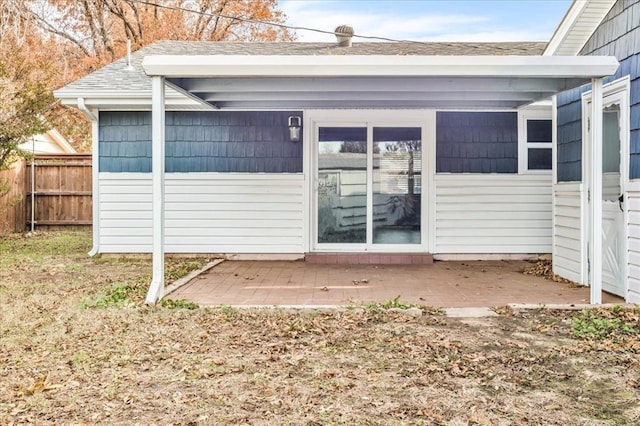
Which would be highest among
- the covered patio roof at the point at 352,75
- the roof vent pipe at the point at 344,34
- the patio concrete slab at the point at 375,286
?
the roof vent pipe at the point at 344,34

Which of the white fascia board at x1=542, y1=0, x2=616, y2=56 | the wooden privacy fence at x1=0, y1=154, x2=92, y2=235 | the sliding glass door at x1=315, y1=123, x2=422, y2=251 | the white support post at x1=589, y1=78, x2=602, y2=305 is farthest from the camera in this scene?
the wooden privacy fence at x1=0, y1=154, x2=92, y2=235

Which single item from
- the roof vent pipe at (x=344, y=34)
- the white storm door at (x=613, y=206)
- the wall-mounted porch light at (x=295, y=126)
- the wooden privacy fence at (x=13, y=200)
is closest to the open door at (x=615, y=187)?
the white storm door at (x=613, y=206)

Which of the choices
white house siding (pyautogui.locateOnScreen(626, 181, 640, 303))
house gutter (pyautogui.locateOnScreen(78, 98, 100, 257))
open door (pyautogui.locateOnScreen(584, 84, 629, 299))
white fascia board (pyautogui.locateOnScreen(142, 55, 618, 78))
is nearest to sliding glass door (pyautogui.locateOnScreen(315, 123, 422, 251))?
open door (pyautogui.locateOnScreen(584, 84, 629, 299))

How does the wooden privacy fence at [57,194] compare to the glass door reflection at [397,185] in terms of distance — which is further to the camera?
the wooden privacy fence at [57,194]

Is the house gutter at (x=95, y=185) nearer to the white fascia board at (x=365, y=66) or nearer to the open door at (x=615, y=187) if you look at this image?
the white fascia board at (x=365, y=66)

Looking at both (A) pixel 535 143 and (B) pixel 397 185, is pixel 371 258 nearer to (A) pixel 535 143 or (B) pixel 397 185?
(B) pixel 397 185

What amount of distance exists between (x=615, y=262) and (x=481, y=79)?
2414mm

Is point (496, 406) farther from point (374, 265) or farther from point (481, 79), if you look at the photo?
point (374, 265)

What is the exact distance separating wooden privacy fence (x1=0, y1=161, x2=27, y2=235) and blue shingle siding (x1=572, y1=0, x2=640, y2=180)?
36.8ft

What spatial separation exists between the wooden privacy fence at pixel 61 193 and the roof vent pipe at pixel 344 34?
267 inches

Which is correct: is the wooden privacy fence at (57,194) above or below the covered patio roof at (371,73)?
below

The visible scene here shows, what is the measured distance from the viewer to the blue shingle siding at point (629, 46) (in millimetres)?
5189

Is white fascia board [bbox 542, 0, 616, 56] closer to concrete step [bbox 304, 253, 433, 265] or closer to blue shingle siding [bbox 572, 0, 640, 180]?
blue shingle siding [bbox 572, 0, 640, 180]

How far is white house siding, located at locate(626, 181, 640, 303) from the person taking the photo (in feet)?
17.0
